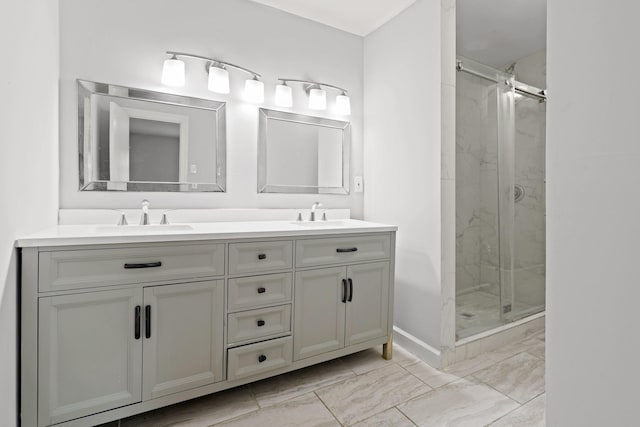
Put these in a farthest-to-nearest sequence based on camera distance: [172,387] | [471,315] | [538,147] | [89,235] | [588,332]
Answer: [538,147] < [471,315] < [172,387] < [89,235] < [588,332]

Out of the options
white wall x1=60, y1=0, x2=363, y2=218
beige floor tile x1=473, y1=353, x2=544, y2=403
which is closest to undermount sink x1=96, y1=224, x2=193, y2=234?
white wall x1=60, y1=0, x2=363, y2=218

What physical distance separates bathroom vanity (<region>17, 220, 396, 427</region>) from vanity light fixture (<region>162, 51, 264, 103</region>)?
3.01 feet

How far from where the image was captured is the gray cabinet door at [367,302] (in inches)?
72.2

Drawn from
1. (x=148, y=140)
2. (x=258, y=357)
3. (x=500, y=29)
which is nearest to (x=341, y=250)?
(x=258, y=357)

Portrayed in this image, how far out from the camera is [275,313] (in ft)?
5.28

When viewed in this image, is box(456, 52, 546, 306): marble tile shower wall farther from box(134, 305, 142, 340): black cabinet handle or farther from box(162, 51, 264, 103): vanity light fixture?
box(134, 305, 142, 340): black cabinet handle

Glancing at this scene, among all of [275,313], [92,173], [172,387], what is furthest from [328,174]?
[172,387]

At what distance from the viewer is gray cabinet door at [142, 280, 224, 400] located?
1339 millimetres

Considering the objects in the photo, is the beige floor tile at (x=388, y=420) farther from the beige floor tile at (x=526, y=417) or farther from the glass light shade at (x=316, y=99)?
the glass light shade at (x=316, y=99)

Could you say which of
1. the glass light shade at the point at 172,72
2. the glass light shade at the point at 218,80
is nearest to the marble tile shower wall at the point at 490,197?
the glass light shade at the point at 218,80

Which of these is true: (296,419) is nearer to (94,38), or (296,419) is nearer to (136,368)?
(136,368)

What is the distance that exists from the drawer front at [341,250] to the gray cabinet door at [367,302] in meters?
0.06

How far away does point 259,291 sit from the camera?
1560 millimetres

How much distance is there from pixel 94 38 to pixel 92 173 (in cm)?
72
